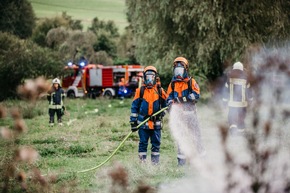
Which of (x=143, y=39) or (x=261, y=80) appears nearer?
(x=261, y=80)

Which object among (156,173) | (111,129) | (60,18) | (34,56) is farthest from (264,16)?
(60,18)

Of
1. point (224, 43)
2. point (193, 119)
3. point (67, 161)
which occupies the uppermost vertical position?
point (224, 43)

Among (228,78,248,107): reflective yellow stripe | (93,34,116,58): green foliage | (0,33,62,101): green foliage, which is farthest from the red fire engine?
(228,78,248,107): reflective yellow stripe

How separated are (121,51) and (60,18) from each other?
8439 mm

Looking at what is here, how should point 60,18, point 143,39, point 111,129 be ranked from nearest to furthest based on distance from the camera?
1. point 111,129
2. point 143,39
3. point 60,18

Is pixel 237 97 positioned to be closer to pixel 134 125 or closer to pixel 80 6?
pixel 134 125

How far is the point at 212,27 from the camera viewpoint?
2328cm

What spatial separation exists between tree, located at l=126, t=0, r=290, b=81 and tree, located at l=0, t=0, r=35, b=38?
1781cm

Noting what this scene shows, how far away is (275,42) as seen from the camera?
79.6 ft

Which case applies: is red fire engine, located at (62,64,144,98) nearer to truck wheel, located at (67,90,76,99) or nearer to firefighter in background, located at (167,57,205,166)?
truck wheel, located at (67,90,76,99)

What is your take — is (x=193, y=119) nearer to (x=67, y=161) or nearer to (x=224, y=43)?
(x=67, y=161)

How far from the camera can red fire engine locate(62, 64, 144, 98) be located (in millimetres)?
36312

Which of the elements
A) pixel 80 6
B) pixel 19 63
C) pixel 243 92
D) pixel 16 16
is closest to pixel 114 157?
pixel 243 92

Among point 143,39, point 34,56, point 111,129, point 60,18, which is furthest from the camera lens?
point 60,18
